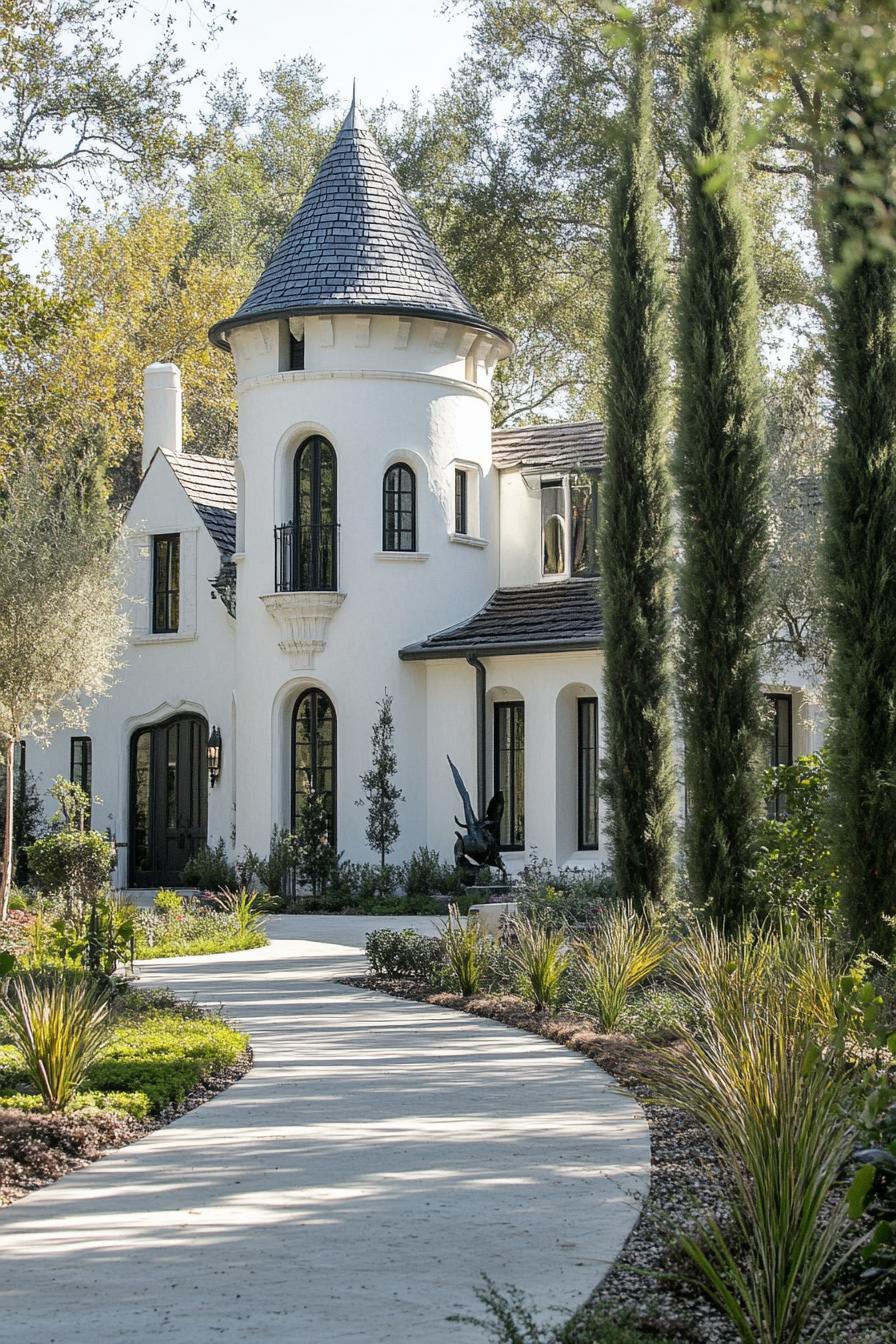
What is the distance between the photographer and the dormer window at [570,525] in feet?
79.6

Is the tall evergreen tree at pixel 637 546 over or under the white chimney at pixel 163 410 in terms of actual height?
under

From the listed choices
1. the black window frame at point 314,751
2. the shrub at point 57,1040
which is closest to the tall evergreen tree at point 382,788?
the black window frame at point 314,751

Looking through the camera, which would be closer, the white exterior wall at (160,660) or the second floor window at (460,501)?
the second floor window at (460,501)

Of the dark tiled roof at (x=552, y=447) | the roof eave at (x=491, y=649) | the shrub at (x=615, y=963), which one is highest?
the dark tiled roof at (x=552, y=447)

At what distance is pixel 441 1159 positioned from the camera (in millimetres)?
6859

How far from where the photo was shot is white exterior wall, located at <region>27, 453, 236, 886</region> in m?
25.8

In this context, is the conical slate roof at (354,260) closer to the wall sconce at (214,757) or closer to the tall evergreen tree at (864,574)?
the wall sconce at (214,757)

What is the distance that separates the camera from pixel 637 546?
571 inches

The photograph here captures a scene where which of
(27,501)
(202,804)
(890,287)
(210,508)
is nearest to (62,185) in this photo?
(27,501)

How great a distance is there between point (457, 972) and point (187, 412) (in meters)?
29.5

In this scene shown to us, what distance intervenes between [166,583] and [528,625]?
7082 millimetres

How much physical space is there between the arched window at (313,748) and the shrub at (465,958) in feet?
36.3

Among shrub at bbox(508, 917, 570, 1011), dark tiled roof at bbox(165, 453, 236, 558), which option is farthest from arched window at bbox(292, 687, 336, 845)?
shrub at bbox(508, 917, 570, 1011)

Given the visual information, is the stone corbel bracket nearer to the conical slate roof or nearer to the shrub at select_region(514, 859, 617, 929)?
the conical slate roof
